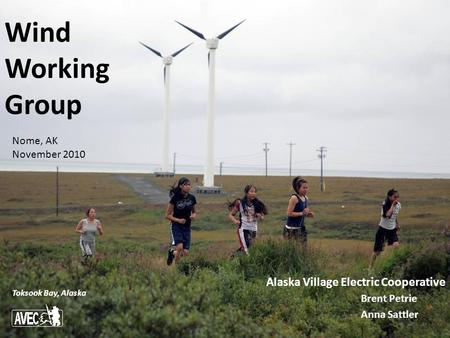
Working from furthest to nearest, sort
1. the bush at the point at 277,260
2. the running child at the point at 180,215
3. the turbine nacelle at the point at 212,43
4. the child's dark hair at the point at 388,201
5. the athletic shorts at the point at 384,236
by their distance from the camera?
the turbine nacelle at the point at 212,43 < the athletic shorts at the point at 384,236 < the child's dark hair at the point at 388,201 < the running child at the point at 180,215 < the bush at the point at 277,260

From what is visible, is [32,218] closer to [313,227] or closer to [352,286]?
[313,227]

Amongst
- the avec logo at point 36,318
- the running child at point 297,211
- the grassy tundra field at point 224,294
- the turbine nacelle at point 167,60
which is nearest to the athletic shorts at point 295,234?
the running child at point 297,211

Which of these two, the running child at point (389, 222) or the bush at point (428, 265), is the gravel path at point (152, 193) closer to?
the running child at point (389, 222)

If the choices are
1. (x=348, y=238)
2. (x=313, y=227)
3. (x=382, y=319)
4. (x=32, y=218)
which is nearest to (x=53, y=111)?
(x=382, y=319)

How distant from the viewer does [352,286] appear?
29.2ft

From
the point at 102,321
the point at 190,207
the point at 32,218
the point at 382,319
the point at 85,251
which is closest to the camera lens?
the point at 102,321

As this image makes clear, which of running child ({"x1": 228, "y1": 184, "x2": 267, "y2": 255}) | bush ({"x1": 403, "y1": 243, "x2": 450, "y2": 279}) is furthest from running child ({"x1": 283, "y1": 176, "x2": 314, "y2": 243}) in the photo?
bush ({"x1": 403, "y1": 243, "x2": 450, "y2": 279})

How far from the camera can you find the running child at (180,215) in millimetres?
10938

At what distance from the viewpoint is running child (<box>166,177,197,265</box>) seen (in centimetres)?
1094

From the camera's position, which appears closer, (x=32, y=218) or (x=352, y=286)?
(x=352, y=286)

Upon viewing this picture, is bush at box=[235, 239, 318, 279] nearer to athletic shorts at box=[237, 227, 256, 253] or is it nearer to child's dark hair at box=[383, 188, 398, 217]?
athletic shorts at box=[237, 227, 256, 253]

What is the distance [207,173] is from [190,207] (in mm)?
45644

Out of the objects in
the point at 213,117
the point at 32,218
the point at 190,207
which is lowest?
the point at 32,218

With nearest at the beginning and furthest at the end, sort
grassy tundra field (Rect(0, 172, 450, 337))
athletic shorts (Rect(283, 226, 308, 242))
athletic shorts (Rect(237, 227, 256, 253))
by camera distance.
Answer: grassy tundra field (Rect(0, 172, 450, 337)), athletic shorts (Rect(283, 226, 308, 242)), athletic shorts (Rect(237, 227, 256, 253))
